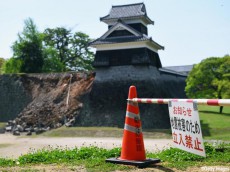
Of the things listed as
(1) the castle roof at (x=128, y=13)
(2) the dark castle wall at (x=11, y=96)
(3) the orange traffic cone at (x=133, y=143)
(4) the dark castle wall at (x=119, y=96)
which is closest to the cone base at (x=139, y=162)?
(3) the orange traffic cone at (x=133, y=143)

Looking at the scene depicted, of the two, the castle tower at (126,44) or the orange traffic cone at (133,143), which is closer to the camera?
the orange traffic cone at (133,143)

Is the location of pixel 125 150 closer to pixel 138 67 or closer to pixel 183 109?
pixel 183 109

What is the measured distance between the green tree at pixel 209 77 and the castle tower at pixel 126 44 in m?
3.81

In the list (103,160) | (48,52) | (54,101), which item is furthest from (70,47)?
(103,160)

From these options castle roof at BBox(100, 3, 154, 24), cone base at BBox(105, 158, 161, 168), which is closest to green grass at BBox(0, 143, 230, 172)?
cone base at BBox(105, 158, 161, 168)

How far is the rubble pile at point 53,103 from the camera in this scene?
22.2 meters

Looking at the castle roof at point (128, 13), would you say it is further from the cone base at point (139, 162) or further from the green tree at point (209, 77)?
the cone base at point (139, 162)

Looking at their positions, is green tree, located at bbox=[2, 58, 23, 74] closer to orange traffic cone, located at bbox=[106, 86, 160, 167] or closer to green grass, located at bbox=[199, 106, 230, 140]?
green grass, located at bbox=[199, 106, 230, 140]

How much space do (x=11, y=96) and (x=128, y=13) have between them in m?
12.4

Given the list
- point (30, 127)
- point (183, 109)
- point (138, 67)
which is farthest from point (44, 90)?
point (183, 109)

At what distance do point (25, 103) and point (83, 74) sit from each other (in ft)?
19.3

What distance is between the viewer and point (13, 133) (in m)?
20.8

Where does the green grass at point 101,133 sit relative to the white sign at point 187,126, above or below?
below

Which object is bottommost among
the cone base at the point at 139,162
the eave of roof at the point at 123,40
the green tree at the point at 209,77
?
the cone base at the point at 139,162
